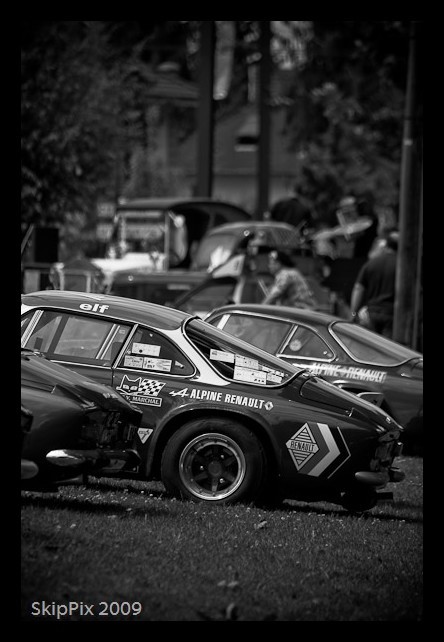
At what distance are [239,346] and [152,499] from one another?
143 cm

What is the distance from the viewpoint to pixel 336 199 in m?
49.0

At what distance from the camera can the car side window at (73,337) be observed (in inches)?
355

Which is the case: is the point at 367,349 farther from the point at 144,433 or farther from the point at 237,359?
the point at 144,433

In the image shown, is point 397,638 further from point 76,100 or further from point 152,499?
point 76,100

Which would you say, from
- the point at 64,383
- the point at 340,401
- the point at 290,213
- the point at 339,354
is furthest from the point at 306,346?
the point at 290,213

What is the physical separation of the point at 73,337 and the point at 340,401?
2080mm

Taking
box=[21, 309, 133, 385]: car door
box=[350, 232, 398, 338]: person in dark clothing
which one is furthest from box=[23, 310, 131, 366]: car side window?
box=[350, 232, 398, 338]: person in dark clothing

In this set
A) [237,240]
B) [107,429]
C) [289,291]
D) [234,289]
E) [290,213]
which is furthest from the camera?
[290,213]

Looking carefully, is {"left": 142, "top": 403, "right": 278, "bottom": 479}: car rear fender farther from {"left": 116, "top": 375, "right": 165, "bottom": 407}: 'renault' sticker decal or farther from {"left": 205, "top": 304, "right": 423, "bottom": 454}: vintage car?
{"left": 205, "top": 304, "right": 423, "bottom": 454}: vintage car

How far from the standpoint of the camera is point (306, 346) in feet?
41.2

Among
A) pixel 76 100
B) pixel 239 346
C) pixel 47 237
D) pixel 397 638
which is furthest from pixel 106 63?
pixel 397 638

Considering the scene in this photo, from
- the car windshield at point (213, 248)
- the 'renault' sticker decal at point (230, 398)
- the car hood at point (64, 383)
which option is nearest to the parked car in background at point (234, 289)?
the car windshield at point (213, 248)
